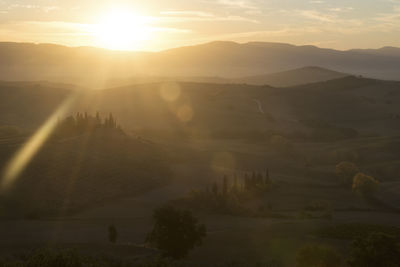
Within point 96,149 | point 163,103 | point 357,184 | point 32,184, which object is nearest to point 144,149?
point 96,149

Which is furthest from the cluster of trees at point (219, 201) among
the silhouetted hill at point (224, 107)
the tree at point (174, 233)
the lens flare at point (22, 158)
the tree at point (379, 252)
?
the silhouetted hill at point (224, 107)

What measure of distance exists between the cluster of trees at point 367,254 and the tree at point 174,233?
650 cm

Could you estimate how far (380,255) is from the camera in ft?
75.1

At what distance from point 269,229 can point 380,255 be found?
1339 cm

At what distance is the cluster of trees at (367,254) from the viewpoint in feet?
75.2

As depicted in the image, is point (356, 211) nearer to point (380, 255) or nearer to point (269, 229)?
point (269, 229)

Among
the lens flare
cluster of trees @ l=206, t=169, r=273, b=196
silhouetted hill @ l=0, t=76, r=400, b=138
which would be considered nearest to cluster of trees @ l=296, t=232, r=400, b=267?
cluster of trees @ l=206, t=169, r=273, b=196

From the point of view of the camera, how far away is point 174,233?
27.5 metres

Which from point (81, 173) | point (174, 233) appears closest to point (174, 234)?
point (174, 233)

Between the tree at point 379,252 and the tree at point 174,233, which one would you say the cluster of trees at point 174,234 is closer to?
the tree at point 174,233

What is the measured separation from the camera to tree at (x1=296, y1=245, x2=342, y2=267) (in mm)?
23391

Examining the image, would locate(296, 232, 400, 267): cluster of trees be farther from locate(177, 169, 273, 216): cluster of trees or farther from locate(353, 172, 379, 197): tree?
locate(353, 172, 379, 197): tree

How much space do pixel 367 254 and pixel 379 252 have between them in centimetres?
56

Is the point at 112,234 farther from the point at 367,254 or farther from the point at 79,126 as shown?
the point at 79,126
